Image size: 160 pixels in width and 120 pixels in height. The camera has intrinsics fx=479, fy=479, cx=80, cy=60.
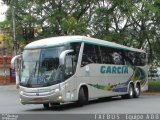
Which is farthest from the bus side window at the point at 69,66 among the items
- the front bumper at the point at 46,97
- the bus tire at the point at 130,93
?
the bus tire at the point at 130,93

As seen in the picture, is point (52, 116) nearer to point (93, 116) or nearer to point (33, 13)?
point (93, 116)

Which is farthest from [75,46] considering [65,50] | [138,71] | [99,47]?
[138,71]

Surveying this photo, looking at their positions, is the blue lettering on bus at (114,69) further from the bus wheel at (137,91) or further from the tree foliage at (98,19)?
the tree foliage at (98,19)

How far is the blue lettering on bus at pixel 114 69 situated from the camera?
25402 millimetres

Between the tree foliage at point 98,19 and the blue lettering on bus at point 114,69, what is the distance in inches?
368

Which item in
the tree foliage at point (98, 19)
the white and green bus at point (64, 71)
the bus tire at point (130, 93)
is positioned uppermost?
the tree foliage at point (98, 19)

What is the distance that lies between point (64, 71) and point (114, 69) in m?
7.00

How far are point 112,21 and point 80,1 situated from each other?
3169 millimetres

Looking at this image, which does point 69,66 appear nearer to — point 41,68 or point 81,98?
point 41,68

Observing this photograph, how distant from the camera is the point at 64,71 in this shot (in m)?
20.8

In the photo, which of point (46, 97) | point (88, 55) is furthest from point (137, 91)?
point (46, 97)

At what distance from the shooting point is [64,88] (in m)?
20.6

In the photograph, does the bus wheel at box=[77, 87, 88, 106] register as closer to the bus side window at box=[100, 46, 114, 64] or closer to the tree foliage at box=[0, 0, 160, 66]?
the bus side window at box=[100, 46, 114, 64]

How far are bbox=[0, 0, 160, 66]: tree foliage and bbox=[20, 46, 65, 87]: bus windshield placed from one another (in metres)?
16.4
